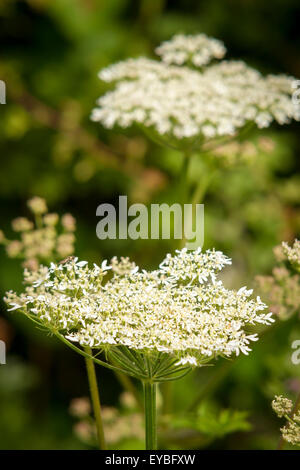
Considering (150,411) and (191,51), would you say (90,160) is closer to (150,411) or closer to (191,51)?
(191,51)

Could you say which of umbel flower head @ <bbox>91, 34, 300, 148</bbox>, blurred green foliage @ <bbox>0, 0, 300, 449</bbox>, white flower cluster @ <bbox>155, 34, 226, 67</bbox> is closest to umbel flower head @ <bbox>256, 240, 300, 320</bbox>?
umbel flower head @ <bbox>91, 34, 300, 148</bbox>

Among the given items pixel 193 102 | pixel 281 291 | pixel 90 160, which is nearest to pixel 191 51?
pixel 193 102

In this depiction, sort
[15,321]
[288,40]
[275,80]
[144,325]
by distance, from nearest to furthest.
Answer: [144,325] < [275,80] < [15,321] < [288,40]

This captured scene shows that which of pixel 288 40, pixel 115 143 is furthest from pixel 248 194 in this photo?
pixel 288 40

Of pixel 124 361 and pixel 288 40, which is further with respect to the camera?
pixel 288 40

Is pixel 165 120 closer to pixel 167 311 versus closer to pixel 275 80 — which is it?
pixel 275 80

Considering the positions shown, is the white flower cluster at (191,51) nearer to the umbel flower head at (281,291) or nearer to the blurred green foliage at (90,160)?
the blurred green foliage at (90,160)

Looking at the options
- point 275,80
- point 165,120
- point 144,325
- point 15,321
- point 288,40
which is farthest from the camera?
point 288,40
